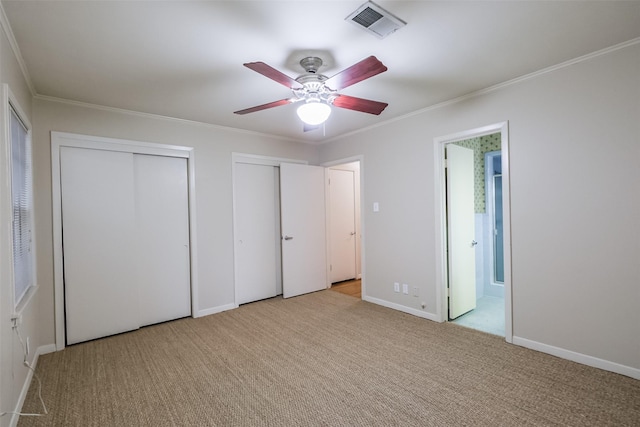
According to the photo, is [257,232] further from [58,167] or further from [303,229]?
[58,167]

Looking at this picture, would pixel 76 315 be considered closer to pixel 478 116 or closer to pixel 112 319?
pixel 112 319

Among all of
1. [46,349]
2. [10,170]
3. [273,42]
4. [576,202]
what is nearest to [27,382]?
[46,349]

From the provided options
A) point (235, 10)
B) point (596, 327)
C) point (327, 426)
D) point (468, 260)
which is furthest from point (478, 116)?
point (327, 426)

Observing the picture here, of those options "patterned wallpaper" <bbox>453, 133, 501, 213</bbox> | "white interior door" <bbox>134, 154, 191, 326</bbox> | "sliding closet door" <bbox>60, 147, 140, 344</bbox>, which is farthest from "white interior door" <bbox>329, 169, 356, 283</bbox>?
"sliding closet door" <bbox>60, 147, 140, 344</bbox>

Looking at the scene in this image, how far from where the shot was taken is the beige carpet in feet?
6.32

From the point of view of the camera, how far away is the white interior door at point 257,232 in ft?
14.1

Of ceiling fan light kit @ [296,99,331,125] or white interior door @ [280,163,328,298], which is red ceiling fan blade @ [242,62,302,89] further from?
white interior door @ [280,163,328,298]

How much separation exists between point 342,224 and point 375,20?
3.96m

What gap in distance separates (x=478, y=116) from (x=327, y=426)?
9.93 ft

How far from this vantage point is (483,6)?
1.75 metres

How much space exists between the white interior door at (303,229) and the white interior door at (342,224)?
324 millimetres

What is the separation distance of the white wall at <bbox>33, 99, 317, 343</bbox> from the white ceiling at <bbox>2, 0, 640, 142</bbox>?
289 mm

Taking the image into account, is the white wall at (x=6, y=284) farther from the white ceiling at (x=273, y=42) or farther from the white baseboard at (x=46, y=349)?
the white baseboard at (x=46, y=349)

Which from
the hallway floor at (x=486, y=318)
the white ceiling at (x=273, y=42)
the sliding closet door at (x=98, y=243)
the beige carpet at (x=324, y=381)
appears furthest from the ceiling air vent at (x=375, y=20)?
the hallway floor at (x=486, y=318)
